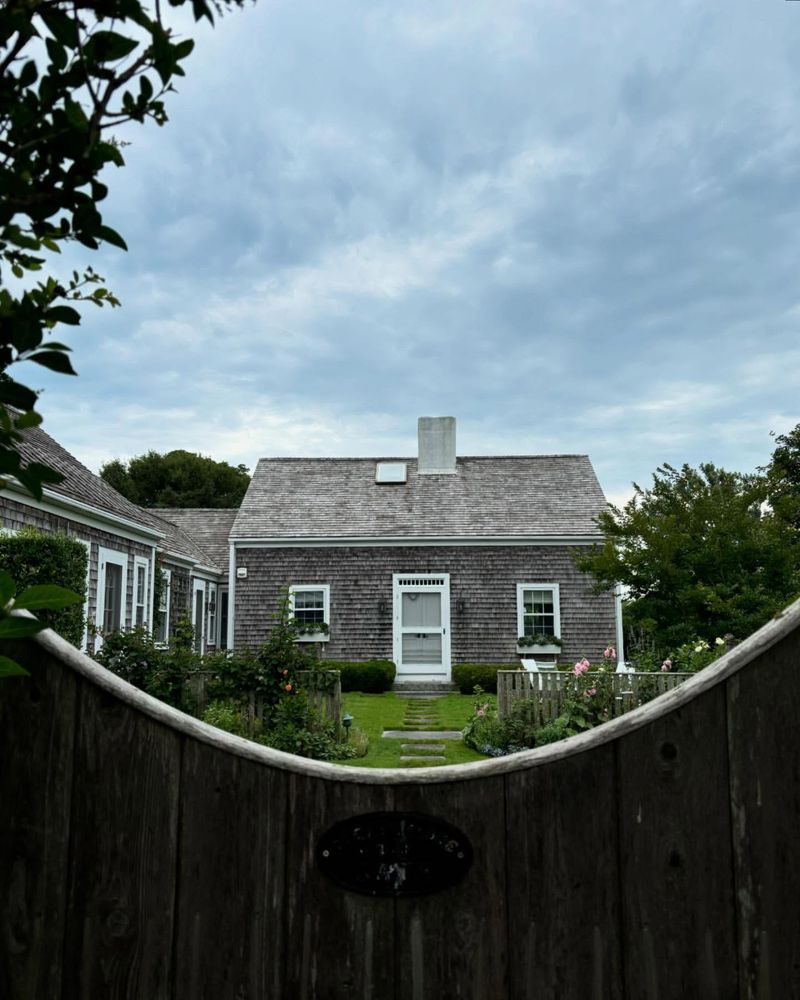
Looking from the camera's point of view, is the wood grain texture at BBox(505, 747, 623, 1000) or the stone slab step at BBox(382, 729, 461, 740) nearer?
the wood grain texture at BBox(505, 747, 623, 1000)

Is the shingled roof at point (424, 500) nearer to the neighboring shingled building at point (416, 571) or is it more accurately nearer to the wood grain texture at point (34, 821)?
the neighboring shingled building at point (416, 571)

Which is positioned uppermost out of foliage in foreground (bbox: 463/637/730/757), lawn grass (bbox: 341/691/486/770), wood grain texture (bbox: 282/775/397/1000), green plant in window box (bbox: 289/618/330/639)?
wood grain texture (bbox: 282/775/397/1000)

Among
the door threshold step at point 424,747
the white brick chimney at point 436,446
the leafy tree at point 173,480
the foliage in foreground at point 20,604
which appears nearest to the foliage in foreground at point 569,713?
the door threshold step at point 424,747

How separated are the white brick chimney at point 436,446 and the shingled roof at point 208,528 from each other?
23.5 ft

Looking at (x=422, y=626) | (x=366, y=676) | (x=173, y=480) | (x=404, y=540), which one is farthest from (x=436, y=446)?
(x=173, y=480)

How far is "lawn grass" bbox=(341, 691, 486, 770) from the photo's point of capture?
7.97 meters

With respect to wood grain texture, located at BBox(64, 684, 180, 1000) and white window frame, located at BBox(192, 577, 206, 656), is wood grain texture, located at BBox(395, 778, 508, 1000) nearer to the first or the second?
wood grain texture, located at BBox(64, 684, 180, 1000)

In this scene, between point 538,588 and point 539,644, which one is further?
point 538,588

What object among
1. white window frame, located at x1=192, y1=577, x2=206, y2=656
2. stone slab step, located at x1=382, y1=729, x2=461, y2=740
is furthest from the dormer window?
stone slab step, located at x1=382, y1=729, x2=461, y2=740

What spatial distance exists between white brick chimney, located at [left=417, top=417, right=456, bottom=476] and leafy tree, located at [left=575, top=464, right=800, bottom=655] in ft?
29.2

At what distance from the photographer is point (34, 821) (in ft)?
3.79

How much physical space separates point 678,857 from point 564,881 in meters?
0.19

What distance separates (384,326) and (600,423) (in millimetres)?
9564

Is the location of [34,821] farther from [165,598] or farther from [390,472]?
[390,472]
